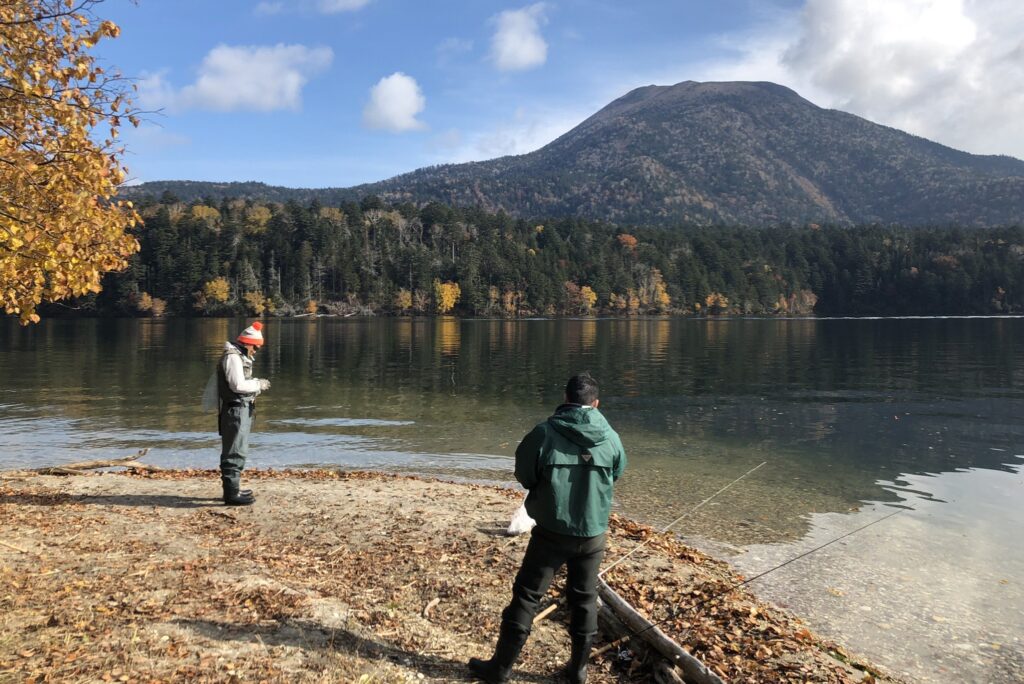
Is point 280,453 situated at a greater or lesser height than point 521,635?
lesser

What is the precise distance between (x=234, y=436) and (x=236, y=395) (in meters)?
0.71

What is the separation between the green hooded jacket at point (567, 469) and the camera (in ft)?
18.4

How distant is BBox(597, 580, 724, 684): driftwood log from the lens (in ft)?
18.6

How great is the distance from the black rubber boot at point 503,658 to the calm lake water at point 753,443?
4.86 metres

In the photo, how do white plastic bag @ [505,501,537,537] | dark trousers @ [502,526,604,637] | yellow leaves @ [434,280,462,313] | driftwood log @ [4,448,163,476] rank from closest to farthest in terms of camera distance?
dark trousers @ [502,526,604,637] → white plastic bag @ [505,501,537,537] → driftwood log @ [4,448,163,476] → yellow leaves @ [434,280,462,313]

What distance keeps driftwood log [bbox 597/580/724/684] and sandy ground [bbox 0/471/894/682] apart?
229mm

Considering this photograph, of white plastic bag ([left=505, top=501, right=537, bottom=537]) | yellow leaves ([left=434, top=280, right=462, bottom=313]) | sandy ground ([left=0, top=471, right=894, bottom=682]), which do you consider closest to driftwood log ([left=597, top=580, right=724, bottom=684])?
sandy ground ([left=0, top=471, right=894, bottom=682])

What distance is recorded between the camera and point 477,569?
864 centimetres

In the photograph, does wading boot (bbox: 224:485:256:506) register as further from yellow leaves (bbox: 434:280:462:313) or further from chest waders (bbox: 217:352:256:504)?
yellow leaves (bbox: 434:280:462:313)

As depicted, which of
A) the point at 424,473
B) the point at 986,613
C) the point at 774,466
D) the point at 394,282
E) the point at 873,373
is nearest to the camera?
the point at 986,613

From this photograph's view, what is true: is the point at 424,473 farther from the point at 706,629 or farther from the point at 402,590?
the point at 706,629

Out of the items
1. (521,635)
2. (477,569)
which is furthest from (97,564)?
(521,635)

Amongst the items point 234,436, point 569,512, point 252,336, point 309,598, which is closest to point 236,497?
point 234,436

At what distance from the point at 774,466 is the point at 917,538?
680cm
